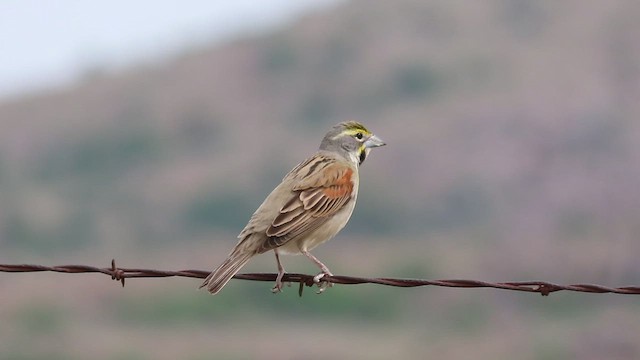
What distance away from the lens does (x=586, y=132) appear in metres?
96.2

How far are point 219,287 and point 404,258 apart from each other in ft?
224

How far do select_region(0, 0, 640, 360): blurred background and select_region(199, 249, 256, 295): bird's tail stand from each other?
4179 centimetres

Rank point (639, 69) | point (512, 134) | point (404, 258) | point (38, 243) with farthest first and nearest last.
A: 1. point (639, 69)
2. point (512, 134)
3. point (38, 243)
4. point (404, 258)

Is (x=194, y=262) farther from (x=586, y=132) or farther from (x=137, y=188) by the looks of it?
(x=586, y=132)

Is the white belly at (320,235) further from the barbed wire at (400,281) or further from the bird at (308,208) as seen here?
the barbed wire at (400,281)

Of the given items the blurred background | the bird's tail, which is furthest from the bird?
the blurred background

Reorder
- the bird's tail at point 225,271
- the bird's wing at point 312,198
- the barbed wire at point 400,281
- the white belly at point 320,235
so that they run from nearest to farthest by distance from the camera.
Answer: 1. the barbed wire at point 400,281
2. the bird's tail at point 225,271
3. the bird's wing at point 312,198
4. the white belly at point 320,235

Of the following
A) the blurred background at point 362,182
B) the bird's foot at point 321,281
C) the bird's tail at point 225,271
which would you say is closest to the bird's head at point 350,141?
the bird's tail at point 225,271

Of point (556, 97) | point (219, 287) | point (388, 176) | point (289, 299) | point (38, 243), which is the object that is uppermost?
point (556, 97)

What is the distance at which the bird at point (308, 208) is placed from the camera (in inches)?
449

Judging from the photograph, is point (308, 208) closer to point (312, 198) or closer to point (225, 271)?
point (312, 198)

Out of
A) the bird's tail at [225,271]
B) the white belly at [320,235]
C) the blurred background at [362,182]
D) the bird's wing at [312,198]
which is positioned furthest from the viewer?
the blurred background at [362,182]

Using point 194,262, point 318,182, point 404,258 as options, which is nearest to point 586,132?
point 404,258

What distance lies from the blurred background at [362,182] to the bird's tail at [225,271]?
137 feet
